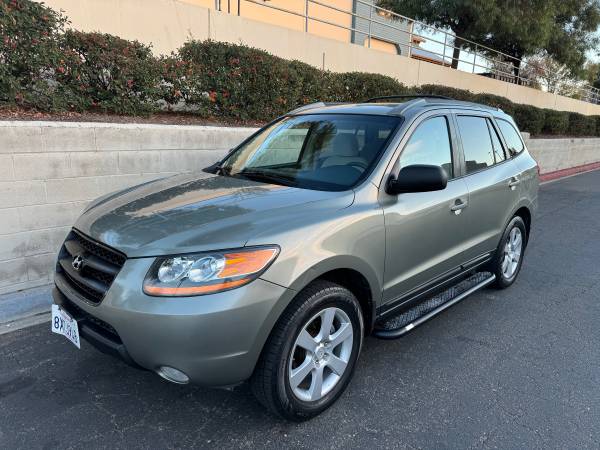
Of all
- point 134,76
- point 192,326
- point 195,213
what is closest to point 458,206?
point 195,213

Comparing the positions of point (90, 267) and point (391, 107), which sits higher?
point (391, 107)

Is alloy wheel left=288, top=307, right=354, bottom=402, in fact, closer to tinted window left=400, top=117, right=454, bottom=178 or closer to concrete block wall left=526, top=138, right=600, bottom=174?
tinted window left=400, top=117, right=454, bottom=178

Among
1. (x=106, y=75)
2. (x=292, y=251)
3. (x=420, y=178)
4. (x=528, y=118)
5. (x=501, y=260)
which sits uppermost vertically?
(x=528, y=118)

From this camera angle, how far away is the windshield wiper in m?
3.07

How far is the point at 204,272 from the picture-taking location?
2191 mm

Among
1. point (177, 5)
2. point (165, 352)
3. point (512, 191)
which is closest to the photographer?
point (165, 352)

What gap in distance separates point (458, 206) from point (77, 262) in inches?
104

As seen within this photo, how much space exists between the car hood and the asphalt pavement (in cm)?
101

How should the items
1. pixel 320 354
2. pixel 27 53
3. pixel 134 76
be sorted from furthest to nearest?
pixel 134 76
pixel 27 53
pixel 320 354

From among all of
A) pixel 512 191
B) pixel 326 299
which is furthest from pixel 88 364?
pixel 512 191

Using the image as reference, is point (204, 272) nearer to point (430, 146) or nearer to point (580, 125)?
point (430, 146)

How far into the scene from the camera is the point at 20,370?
305 cm

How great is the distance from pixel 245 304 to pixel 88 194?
3.23 m

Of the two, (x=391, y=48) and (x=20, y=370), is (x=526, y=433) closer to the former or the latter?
(x=20, y=370)
